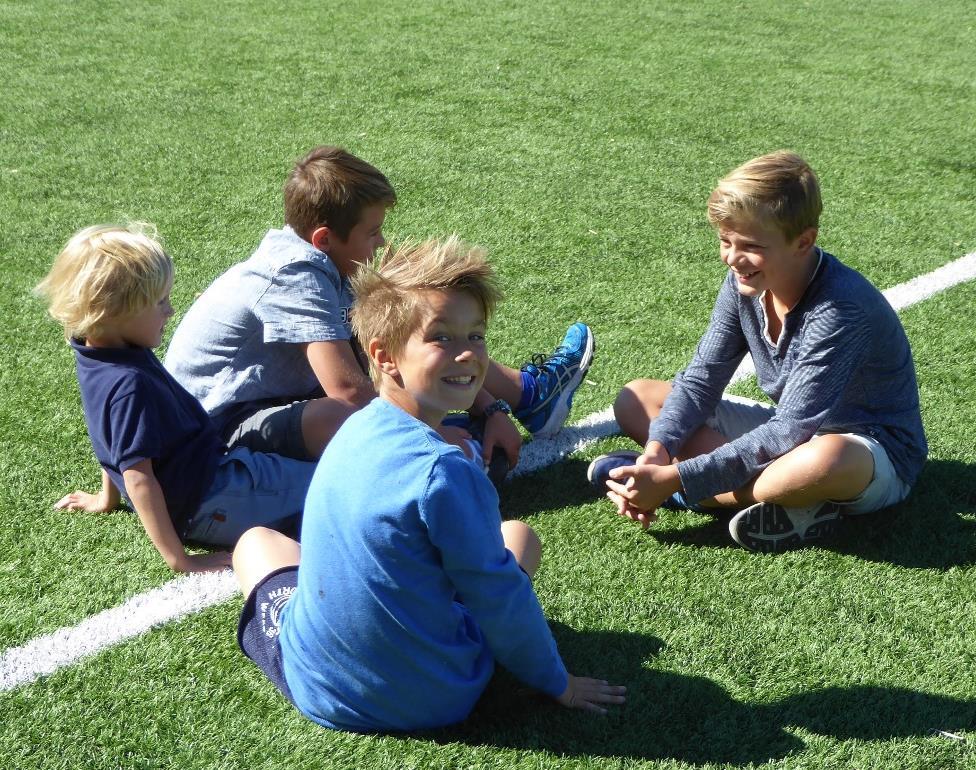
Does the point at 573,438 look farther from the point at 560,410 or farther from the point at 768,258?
the point at 768,258

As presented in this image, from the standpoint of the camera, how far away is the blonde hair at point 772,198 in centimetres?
335

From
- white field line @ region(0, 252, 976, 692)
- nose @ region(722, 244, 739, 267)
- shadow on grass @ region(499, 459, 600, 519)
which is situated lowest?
shadow on grass @ region(499, 459, 600, 519)

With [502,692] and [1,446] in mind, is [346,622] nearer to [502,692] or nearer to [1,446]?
[502,692]

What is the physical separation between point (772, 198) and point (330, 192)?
4.73ft

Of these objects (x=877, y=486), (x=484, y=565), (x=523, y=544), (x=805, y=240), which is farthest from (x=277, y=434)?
(x=877, y=486)

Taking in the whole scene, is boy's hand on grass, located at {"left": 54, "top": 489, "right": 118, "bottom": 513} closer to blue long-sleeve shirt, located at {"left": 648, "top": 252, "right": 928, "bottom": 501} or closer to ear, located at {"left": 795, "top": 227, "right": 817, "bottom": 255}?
blue long-sleeve shirt, located at {"left": 648, "top": 252, "right": 928, "bottom": 501}

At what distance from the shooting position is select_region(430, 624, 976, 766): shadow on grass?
8.91 ft

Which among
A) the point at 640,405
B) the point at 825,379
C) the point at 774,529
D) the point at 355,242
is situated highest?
the point at 355,242

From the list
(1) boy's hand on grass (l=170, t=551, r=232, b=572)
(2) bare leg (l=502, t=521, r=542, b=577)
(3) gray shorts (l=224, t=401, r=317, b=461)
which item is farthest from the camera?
(3) gray shorts (l=224, t=401, r=317, b=461)

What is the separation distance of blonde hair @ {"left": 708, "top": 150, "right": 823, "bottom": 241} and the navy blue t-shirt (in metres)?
1.73

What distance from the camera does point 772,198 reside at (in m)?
3.34

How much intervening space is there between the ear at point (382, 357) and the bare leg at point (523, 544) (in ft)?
2.06


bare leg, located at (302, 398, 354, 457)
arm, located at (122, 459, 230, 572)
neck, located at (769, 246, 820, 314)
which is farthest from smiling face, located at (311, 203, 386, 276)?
neck, located at (769, 246, 820, 314)

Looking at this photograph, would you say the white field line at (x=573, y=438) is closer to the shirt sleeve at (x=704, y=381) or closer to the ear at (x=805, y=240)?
the shirt sleeve at (x=704, y=381)
